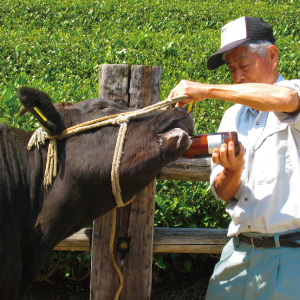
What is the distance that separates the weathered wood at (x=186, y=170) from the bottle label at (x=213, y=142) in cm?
73

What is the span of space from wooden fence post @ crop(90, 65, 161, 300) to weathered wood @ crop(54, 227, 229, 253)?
0.25m

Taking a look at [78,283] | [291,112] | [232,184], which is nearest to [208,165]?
[232,184]

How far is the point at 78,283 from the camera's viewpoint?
4312mm

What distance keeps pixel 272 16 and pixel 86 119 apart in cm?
1353

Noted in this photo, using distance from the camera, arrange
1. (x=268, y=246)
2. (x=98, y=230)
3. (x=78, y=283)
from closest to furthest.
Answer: (x=268, y=246)
(x=98, y=230)
(x=78, y=283)

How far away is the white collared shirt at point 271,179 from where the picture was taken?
7.73 ft

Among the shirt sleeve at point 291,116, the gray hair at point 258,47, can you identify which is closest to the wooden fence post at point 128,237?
the gray hair at point 258,47

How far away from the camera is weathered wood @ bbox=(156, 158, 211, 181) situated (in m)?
3.08

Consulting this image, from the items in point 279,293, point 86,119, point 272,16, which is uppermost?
point 272,16

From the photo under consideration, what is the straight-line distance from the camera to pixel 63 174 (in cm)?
232

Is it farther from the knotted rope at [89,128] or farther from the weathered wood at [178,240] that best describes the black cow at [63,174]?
the weathered wood at [178,240]

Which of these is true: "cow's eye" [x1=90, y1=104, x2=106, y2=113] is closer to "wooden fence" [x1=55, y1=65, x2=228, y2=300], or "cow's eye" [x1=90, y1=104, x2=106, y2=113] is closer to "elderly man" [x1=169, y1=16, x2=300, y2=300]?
"wooden fence" [x1=55, y1=65, x2=228, y2=300]

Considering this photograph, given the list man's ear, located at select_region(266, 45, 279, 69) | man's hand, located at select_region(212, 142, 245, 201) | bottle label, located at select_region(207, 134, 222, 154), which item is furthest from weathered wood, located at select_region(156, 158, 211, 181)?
man's ear, located at select_region(266, 45, 279, 69)

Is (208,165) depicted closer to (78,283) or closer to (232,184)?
(232,184)
